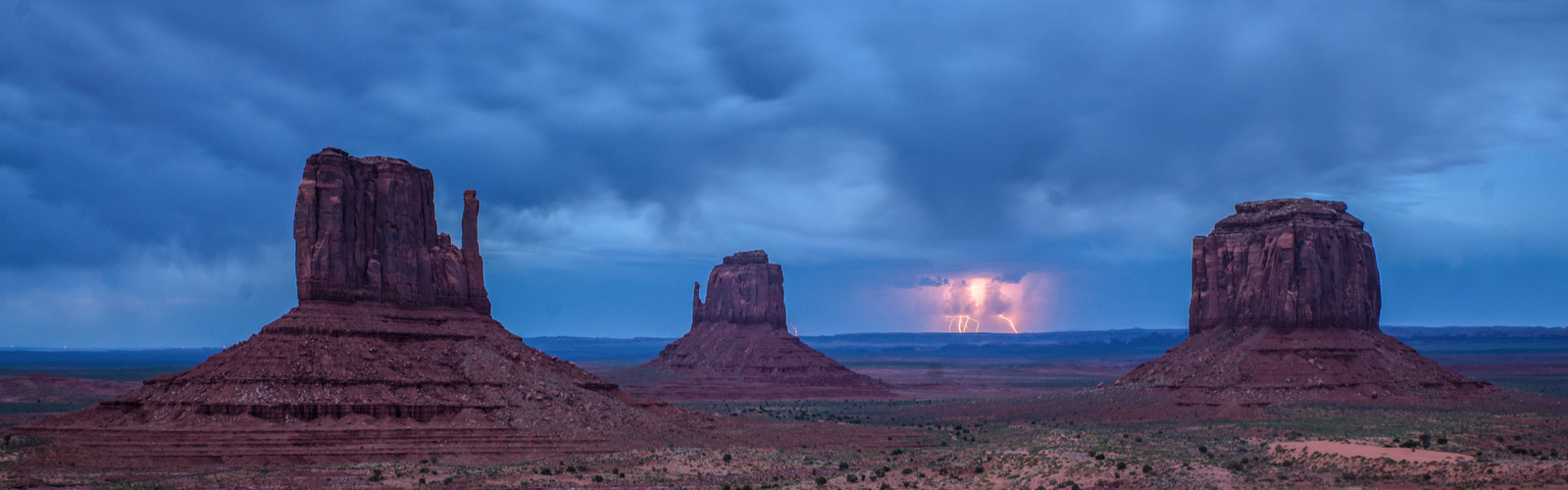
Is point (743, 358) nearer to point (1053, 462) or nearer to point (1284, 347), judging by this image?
point (1284, 347)

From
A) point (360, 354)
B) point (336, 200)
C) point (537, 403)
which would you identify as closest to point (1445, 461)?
point (537, 403)

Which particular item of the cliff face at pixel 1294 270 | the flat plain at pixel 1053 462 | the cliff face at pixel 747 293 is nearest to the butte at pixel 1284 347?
the cliff face at pixel 1294 270

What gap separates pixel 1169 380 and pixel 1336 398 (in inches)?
564

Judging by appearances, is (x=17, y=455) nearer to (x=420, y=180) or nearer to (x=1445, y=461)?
(x=420, y=180)

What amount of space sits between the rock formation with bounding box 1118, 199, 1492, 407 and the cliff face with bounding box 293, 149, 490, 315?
5293cm

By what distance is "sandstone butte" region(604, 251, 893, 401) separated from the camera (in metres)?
133

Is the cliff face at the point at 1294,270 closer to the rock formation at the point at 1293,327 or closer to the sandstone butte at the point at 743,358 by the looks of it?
the rock formation at the point at 1293,327

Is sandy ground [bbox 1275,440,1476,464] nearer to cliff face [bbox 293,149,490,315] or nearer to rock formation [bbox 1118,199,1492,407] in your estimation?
rock formation [bbox 1118,199,1492,407]

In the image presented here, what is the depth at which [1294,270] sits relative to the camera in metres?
88.1

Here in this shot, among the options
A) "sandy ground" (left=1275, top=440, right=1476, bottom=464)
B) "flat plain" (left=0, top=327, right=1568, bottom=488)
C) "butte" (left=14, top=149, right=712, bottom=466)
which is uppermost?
"butte" (left=14, top=149, right=712, bottom=466)

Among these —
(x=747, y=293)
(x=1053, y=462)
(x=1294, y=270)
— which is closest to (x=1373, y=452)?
(x=1053, y=462)

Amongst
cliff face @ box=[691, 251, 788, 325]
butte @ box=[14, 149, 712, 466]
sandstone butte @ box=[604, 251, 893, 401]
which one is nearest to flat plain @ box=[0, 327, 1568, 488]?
butte @ box=[14, 149, 712, 466]

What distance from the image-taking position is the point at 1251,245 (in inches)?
3632

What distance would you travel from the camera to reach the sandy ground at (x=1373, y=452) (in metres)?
38.0
